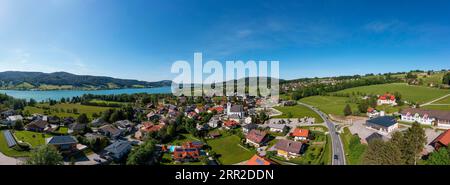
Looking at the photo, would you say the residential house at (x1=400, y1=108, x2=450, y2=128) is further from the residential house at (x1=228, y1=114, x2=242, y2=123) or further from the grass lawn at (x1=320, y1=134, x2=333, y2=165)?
the residential house at (x1=228, y1=114, x2=242, y2=123)

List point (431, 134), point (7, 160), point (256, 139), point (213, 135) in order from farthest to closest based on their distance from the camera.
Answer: point (213, 135) < point (256, 139) < point (431, 134) < point (7, 160)

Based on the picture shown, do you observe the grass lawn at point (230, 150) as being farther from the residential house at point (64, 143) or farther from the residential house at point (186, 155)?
the residential house at point (64, 143)

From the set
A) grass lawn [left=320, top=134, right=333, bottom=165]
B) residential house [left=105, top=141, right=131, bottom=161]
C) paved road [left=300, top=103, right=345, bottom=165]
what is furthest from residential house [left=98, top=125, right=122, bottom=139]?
paved road [left=300, top=103, right=345, bottom=165]

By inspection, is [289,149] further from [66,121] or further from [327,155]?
[66,121]

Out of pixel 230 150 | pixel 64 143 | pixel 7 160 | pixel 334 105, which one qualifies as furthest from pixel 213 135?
pixel 334 105

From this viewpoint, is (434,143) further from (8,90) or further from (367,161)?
(8,90)
